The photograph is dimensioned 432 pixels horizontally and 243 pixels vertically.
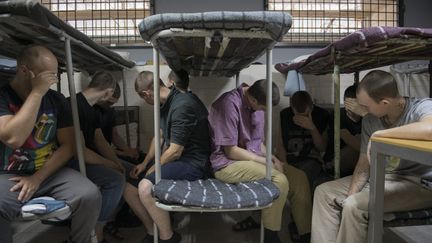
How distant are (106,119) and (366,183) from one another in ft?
5.70

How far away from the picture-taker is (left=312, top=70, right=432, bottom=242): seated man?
140 cm

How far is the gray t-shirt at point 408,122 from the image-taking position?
1401 millimetres

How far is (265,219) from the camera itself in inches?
65.9

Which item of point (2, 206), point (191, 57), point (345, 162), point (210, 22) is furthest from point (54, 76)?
point (345, 162)

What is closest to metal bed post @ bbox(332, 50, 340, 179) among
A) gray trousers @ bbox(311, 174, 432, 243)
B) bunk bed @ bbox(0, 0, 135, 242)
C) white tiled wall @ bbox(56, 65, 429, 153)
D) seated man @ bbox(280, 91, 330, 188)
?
gray trousers @ bbox(311, 174, 432, 243)

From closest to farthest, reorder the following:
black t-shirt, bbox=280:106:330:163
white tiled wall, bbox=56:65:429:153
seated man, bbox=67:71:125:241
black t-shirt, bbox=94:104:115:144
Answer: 1. seated man, bbox=67:71:125:241
2. black t-shirt, bbox=94:104:115:144
3. black t-shirt, bbox=280:106:330:163
4. white tiled wall, bbox=56:65:429:153

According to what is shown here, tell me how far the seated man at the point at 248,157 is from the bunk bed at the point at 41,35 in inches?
28.6

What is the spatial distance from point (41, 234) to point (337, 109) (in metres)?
1.98

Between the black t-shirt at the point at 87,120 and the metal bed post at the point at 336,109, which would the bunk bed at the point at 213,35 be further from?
the black t-shirt at the point at 87,120

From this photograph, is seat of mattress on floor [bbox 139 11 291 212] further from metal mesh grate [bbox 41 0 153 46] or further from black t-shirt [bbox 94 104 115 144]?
metal mesh grate [bbox 41 0 153 46]

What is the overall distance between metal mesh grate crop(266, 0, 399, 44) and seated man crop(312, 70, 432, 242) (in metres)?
1.74

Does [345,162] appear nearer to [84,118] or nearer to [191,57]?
[191,57]

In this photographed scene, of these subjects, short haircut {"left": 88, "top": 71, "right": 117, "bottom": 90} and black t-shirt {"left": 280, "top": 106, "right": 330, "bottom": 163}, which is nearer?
short haircut {"left": 88, "top": 71, "right": 117, "bottom": 90}

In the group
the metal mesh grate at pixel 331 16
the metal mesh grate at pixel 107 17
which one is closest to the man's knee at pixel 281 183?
the metal mesh grate at pixel 331 16
